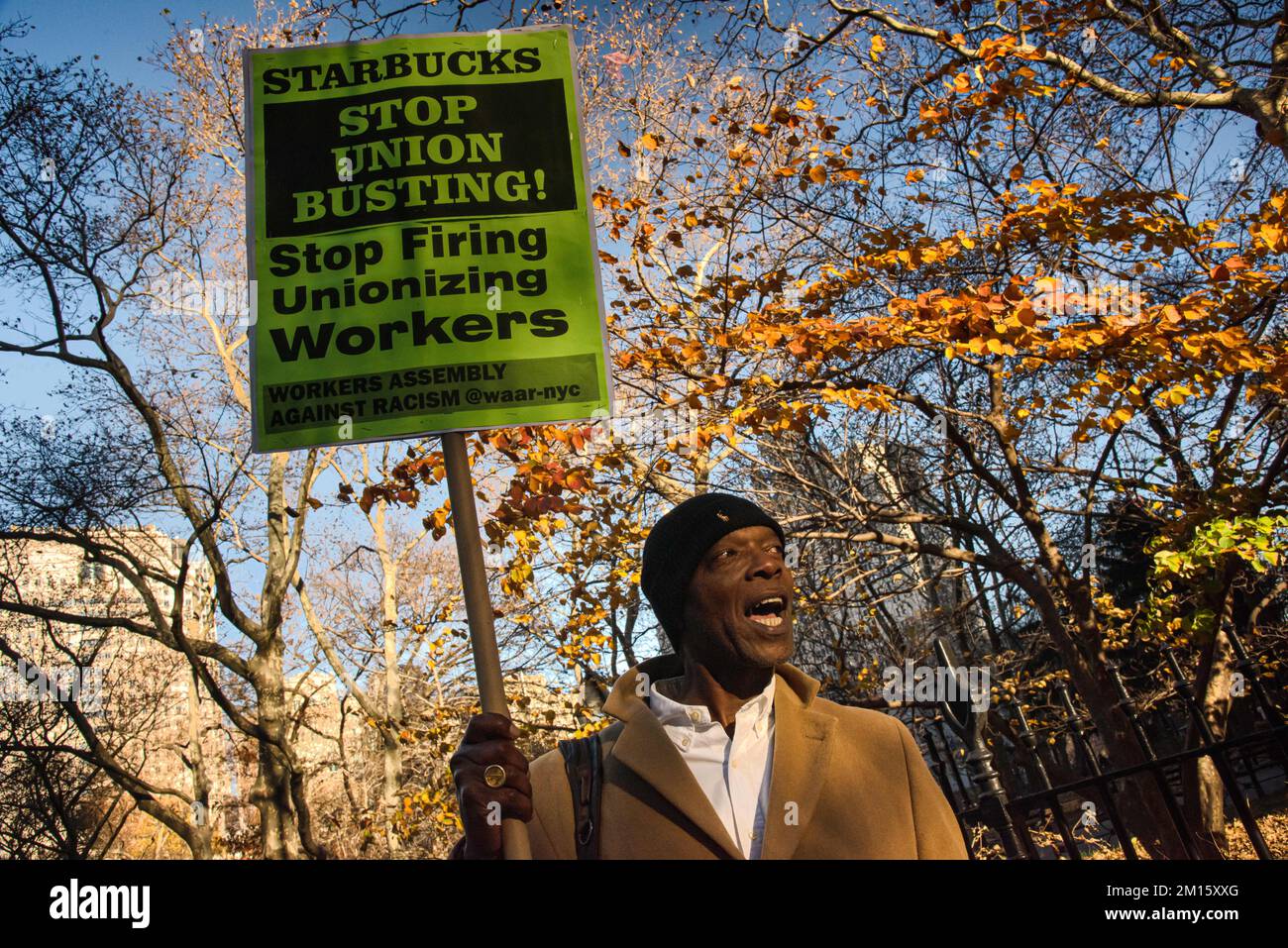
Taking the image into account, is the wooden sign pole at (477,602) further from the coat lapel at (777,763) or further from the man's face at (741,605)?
the man's face at (741,605)

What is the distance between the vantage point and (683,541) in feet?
7.54

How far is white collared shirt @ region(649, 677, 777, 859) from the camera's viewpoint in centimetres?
204

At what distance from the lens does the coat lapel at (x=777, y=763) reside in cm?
194

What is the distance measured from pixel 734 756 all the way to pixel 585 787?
12.4 inches

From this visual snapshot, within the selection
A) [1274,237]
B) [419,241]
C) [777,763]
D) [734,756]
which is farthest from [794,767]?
[1274,237]

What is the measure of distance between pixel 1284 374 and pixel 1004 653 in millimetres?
9879

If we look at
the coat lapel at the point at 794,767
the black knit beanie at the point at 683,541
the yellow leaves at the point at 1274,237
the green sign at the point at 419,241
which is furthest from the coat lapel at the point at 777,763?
the yellow leaves at the point at 1274,237

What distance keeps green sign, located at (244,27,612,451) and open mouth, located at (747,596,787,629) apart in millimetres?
546

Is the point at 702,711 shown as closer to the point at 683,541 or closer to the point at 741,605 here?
the point at 741,605

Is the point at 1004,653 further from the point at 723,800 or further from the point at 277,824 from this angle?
the point at 723,800

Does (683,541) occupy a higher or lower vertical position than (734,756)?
higher

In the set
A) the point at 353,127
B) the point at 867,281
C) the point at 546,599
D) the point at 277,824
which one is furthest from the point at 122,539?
the point at 353,127

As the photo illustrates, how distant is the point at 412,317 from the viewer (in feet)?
7.04
